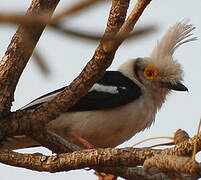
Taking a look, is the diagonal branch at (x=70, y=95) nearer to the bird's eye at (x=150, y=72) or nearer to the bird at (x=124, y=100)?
the bird at (x=124, y=100)

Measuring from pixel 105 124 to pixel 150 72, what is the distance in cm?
158

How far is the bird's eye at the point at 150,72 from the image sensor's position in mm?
6321

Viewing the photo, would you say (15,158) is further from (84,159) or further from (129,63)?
(129,63)

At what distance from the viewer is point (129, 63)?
6.66 m

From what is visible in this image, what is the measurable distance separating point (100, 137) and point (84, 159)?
2.42 meters

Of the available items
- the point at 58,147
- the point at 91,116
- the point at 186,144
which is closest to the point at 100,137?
the point at 91,116

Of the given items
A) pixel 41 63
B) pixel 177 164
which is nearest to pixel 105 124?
pixel 177 164

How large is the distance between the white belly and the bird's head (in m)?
0.84

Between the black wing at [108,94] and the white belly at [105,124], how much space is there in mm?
75

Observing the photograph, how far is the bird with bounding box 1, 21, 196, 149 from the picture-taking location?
5073mm

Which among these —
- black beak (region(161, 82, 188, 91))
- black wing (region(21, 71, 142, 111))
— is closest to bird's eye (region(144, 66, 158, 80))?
black beak (region(161, 82, 188, 91))

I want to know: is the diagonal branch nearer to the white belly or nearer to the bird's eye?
the white belly

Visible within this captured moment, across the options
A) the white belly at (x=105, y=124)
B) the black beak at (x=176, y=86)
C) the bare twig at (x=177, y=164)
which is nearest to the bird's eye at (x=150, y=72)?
the black beak at (x=176, y=86)

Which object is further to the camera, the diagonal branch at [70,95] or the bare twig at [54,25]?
the diagonal branch at [70,95]
